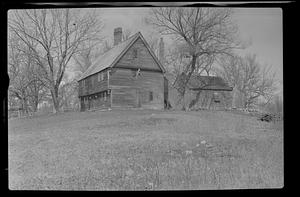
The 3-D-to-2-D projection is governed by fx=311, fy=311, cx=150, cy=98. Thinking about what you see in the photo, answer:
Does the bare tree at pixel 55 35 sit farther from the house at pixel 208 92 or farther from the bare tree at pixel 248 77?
the bare tree at pixel 248 77

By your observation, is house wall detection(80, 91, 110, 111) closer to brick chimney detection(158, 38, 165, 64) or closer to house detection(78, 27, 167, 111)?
house detection(78, 27, 167, 111)

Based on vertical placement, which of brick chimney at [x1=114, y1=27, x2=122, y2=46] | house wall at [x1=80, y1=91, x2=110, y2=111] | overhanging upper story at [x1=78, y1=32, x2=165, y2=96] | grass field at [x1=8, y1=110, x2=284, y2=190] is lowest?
grass field at [x1=8, y1=110, x2=284, y2=190]

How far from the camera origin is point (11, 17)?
2500 millimetres

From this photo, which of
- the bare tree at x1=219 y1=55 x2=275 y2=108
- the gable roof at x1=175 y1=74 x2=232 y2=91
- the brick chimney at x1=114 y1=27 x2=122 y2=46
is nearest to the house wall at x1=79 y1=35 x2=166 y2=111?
the brick chimney at x1=114 y1=27 x2=122 y2=46

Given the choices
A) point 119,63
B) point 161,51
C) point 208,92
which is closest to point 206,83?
point 208,92

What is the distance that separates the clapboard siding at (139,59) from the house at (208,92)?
0.28m

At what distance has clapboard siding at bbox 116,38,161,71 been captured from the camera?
273 centimetres

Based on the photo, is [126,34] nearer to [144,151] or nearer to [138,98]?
[138,98]

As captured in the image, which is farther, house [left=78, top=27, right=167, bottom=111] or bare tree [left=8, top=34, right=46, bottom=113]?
house [left=78, top=27, right=167, bottom=111]

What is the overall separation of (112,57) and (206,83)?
86cm

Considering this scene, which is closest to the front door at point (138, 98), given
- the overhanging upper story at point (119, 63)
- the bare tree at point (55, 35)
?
the overhanging upper story at point (119, 63)

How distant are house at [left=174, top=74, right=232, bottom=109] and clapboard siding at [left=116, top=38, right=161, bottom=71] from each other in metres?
0.28

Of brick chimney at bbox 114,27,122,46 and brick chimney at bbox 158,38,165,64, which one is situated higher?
brick chimney at bbox 114,27,122,46
